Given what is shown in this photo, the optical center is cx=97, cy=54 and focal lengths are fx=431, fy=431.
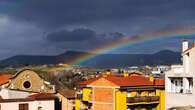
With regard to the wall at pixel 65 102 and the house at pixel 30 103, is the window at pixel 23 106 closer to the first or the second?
the house at pixel 30 103

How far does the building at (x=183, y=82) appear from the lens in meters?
49.3

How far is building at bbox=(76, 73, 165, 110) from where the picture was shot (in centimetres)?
6494

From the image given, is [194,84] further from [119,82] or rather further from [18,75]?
[18,75]

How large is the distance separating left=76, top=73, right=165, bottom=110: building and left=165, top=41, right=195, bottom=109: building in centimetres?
1318

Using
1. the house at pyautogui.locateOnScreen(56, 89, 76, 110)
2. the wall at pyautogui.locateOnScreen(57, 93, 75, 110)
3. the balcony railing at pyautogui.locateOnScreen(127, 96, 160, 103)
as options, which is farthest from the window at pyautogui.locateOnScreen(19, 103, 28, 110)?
the balcony railing at pyautogui.locateOnScreen(127, 96, 160, 103)

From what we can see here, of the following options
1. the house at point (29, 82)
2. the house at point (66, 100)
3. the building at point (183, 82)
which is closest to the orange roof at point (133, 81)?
the house at point (66, 100)

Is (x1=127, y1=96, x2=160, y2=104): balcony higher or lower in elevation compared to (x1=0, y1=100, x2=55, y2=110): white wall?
higher

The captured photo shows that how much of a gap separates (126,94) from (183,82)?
16.3 meters

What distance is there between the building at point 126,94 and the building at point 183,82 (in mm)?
13183

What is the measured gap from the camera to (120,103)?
64.7 meters

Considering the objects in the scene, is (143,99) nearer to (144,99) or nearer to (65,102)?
(144,99)

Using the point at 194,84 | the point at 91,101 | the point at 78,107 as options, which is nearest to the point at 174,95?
the point at 194,84

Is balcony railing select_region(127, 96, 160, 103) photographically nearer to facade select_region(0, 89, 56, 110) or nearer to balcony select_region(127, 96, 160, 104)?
balcony select_region(127, 96, 160, 104)

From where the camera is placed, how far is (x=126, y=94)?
2586 inches
